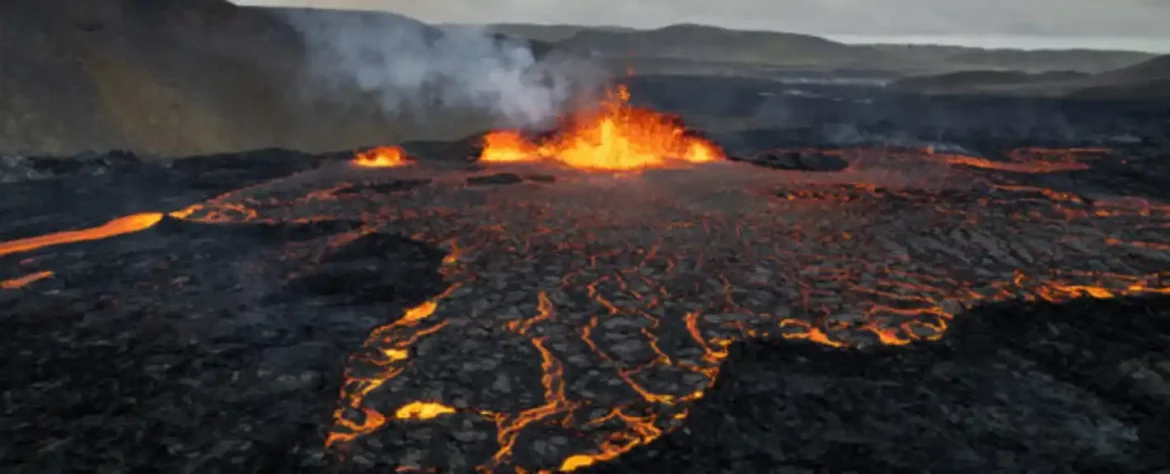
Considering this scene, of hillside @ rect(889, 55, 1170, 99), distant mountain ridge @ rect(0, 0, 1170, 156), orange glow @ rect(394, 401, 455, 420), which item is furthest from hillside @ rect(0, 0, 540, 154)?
Result: hillside @ rect(889, 55, 1170, 99)

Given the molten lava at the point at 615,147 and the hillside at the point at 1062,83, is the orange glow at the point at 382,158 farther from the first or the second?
the hillside at the point at 1062,83

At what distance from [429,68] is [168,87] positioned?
11.9 m

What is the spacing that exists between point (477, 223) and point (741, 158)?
1067cm

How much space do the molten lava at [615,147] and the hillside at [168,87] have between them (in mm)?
7553

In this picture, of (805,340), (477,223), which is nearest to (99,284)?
(477,223)

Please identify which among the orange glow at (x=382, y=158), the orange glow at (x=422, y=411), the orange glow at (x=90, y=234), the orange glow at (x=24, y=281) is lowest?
the orange glow at (x=422, y=411)

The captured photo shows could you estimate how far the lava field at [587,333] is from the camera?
541 cm

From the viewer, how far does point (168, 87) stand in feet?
84.8

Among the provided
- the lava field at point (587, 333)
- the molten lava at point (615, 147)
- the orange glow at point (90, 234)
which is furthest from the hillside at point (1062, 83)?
the orange glow at point (90, 234)

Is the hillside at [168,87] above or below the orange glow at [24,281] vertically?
above

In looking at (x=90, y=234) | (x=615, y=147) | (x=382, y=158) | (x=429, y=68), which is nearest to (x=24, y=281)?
(x=90, y=234)

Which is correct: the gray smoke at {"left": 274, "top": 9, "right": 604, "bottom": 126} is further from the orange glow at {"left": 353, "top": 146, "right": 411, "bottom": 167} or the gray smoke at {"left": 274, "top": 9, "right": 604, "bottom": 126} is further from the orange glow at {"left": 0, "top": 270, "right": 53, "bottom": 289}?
the orange glow at {"left": 0, "top": 270, "right": 53, "bottom": 289}

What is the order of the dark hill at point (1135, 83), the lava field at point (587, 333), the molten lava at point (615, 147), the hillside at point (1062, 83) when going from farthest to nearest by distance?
the hillside at point (1062, 83) < the dark hill at point (1135, 83) < the molten lava at point (615, 147) < the lava field at point (587, 333)

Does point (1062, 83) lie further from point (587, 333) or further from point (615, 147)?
point (587, 333)
